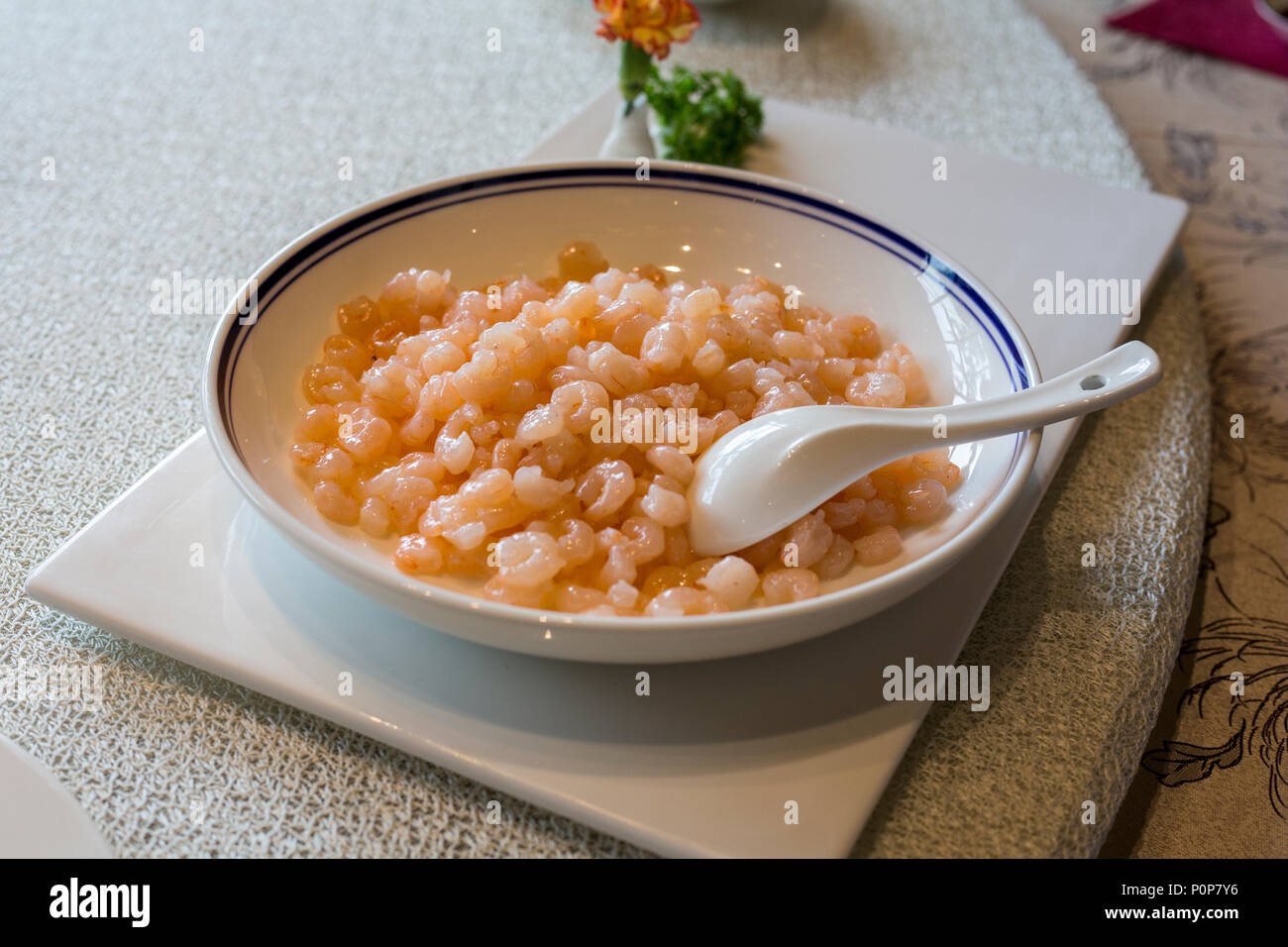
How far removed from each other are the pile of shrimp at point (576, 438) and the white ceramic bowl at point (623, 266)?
0.03 meters

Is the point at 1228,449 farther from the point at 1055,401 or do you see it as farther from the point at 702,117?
the point at 702,117

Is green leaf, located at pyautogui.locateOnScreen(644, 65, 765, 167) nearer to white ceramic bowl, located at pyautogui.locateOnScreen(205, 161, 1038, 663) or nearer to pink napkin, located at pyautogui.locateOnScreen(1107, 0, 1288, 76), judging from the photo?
white ceramic bowl, located at pyautogui.locateOnScreen(205, 161, 1038, 663)

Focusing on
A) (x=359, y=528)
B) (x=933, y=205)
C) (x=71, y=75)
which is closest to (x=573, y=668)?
(x=359, y=528)

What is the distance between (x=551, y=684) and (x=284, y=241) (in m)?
0.81

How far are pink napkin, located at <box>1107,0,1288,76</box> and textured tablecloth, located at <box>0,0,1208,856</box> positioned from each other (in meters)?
0.51

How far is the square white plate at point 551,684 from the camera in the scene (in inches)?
28.0

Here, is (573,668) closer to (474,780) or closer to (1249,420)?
(474,780)

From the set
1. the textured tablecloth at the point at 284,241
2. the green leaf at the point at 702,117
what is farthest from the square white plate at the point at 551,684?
the green leaf at the point at 702,117

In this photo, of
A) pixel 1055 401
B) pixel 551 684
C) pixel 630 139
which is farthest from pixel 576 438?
pixel 630 139

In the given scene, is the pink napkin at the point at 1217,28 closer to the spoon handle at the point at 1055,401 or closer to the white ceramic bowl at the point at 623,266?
the white ceramic bowl at the point at 623,266

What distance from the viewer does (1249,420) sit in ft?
4.32

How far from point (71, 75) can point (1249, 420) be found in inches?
67.9

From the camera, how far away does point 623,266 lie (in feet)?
3.77

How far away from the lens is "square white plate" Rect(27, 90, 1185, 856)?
0.71 meters
